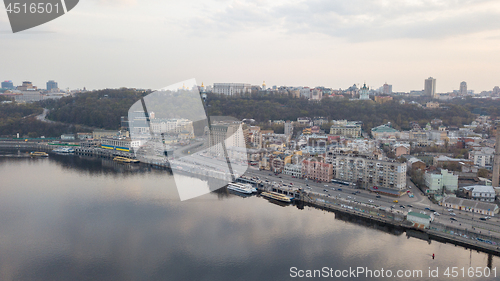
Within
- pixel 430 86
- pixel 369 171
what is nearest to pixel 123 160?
pixel 369 171

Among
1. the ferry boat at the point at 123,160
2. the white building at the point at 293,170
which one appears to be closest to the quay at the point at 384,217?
the white building at the point at 293,170

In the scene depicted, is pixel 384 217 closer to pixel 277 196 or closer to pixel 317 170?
pixel 277 196

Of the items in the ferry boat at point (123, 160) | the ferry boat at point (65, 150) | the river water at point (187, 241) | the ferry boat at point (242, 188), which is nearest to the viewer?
the river water at point (187, 241)

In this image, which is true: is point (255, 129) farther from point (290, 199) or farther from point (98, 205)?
point (98, 205)

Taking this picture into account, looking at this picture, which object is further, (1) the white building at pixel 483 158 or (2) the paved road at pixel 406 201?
(1) the white building at pixel 483 158

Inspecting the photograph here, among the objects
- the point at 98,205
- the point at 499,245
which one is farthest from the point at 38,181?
the point at 499,245

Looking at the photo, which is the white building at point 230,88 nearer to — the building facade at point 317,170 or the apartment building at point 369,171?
the building facade at point 317,170
